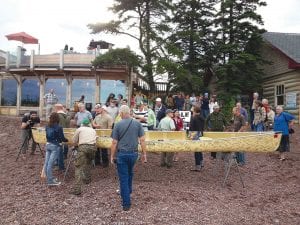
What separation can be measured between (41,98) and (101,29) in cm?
604

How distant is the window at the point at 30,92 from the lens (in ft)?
77.0

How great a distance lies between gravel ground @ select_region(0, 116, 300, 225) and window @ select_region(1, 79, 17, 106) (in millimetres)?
13637

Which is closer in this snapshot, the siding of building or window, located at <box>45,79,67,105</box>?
the siding of building

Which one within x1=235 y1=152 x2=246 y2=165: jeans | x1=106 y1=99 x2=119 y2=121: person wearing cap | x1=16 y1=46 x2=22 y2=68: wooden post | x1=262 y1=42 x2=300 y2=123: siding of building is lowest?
x1=235 y1=152 x2=246 y2=165: jeans

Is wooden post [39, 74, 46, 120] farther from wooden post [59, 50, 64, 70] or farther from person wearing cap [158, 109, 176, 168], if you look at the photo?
person wearing cap [158, 109, 176, 168]

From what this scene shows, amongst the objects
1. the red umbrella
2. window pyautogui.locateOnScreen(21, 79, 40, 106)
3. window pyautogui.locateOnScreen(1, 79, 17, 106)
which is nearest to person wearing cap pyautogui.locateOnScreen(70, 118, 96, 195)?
window pyautogui.locateOnScreen(21, 79, 40, 106)

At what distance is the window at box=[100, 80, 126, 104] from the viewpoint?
22.1m

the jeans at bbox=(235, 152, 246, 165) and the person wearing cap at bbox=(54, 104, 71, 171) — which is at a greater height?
the person wearing cap at bbox=(54, 104, 71, 171)

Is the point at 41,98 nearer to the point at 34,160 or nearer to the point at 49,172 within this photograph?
the point at 34,160

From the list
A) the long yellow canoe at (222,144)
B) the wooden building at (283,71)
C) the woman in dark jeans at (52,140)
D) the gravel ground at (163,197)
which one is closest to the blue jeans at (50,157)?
the woman in dark jeans at (52,140)

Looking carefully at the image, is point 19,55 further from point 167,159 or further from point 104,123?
point 167,159

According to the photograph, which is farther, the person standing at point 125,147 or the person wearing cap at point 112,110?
the person wearing cap at point 112,110

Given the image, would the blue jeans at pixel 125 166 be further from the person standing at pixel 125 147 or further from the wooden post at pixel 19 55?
the wooden post at pixel 19 55

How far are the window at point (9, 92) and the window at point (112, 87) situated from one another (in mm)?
5966
